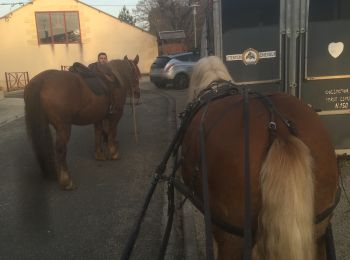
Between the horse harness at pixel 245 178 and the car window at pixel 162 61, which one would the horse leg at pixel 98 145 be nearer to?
the horse harness at pixel 245 178

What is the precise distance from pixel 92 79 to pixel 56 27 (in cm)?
2878

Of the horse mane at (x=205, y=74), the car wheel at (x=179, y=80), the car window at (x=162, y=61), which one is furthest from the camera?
the car window at (x=162, y=61)

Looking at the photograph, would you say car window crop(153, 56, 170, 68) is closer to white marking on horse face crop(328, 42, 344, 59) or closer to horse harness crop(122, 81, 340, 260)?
white marking on horse face crop(328, 42, 344, 59)

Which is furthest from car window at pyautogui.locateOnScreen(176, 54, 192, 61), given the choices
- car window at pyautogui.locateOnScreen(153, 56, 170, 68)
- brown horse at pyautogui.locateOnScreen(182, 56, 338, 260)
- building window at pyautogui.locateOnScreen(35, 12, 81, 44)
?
brown horse at pyautogui.locateOnScreen(182, 56, 338, 260)

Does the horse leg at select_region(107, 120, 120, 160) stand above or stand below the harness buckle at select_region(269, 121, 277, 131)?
below

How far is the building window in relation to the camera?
33.1 metres

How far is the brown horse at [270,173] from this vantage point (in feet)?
6.65

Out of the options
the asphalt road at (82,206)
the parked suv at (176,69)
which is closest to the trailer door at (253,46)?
the asphalt road at (82,206)

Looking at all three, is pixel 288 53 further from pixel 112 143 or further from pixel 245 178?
pixel 245 178

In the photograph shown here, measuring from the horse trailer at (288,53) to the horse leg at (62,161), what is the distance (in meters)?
2.70

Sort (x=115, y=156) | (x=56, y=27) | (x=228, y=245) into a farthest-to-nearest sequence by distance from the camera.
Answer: (x=56, y=27) < (x=115, y=156) < (x=228, y=245)

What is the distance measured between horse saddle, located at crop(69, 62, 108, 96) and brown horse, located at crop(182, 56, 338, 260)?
4.52m

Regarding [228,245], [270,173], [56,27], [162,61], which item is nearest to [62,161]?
[228,245]

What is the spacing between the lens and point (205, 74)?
11.7 feet
